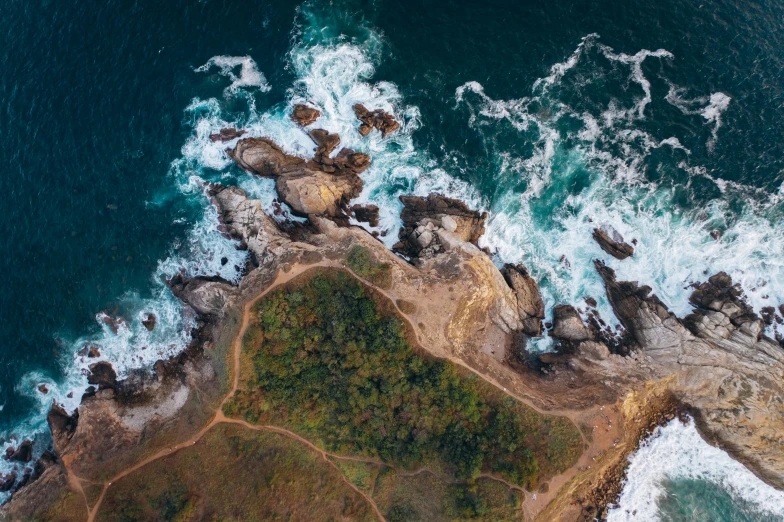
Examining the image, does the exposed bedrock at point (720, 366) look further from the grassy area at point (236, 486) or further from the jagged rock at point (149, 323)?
the jagged rock at point (149, 323)

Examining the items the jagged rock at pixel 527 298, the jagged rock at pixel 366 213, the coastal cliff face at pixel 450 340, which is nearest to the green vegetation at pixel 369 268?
the coastal cliff face at pixel 450 340

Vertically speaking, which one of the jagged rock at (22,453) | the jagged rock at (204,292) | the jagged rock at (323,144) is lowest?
the jagged rock at (22,453)

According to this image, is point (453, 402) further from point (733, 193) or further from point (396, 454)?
point (733, 193)

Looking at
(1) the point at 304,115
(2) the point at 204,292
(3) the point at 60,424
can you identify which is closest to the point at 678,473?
(2) the point at 204,292

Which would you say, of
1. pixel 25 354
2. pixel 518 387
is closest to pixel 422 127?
pixel 518 387

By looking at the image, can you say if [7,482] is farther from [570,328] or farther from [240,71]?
[570,328]

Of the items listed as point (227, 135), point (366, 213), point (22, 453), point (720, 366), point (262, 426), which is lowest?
point (22, 453)
